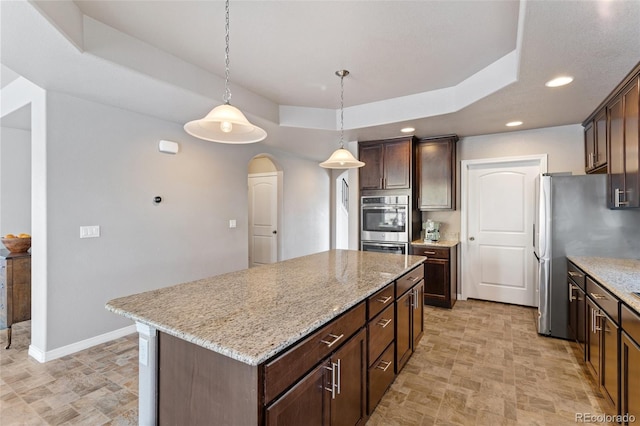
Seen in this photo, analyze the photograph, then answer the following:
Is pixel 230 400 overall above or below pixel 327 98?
below

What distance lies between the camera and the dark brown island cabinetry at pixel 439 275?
4.03 m

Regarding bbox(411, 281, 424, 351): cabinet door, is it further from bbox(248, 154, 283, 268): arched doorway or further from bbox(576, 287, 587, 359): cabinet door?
bbox(248, 154, 283, 268): arched doorway

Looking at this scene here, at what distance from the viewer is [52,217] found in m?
2.70

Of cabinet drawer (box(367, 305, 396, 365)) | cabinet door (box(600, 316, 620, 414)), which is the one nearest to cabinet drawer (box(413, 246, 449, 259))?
cabinet door (box(600, 316, 620, 414))

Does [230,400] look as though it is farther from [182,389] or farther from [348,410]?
[348,410]

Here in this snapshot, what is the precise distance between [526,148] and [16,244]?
5948 mm

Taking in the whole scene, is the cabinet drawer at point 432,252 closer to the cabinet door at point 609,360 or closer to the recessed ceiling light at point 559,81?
the cabinet door at point 609,360

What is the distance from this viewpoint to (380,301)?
6.48 ft

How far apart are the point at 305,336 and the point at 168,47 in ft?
8.22

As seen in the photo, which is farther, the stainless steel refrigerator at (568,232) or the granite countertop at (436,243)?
the granite countertop at (436,243)

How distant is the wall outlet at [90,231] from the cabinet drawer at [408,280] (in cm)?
287

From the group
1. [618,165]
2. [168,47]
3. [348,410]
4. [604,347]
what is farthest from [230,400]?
[618,165]

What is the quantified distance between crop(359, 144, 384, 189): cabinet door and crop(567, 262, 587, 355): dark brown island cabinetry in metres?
2.44

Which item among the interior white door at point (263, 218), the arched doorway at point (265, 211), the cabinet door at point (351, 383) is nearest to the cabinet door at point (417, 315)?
the cabinet door at point (351, 383)
